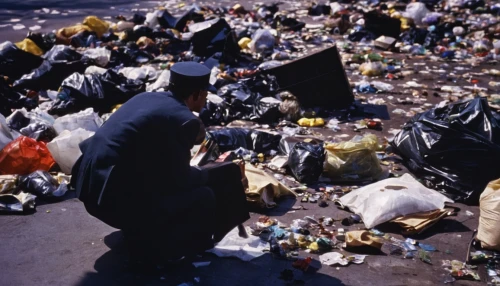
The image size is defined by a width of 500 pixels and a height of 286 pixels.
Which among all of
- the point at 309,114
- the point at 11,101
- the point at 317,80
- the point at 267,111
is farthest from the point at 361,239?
the point at 11,101

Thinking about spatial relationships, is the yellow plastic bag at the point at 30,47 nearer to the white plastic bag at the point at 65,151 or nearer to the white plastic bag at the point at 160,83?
the white plastic bag at the point at 160,83

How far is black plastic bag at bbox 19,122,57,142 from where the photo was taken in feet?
18.1

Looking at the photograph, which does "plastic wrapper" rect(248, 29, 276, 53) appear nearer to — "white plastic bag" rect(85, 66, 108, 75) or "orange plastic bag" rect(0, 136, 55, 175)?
"white plastic bag" rect(85, 66, 108, 75)

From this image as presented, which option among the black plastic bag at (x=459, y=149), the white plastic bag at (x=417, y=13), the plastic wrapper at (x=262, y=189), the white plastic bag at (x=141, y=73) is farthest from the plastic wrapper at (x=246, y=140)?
the white plastic bag at (x=417, y=13)

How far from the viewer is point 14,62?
24.8 ft

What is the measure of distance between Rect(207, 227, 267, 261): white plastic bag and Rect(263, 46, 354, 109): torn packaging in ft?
10.4

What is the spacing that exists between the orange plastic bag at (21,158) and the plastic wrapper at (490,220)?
351 centimetres

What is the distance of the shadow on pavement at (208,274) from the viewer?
11.1ft

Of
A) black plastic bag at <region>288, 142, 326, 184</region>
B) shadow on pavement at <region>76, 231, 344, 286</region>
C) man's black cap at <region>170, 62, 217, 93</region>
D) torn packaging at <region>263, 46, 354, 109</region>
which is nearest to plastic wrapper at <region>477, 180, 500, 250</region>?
shadow on pavement at <region>76, 231, 344, 286</region>

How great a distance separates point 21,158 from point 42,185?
0.46m

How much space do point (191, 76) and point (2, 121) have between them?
9.62ft

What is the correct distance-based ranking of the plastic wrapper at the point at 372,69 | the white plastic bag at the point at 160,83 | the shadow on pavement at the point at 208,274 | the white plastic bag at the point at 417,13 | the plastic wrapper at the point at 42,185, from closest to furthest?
the shadow on pavement at the point at 208,274
the plastic wrapper at the point at 42,185
the white plastic bag at the point at 160,83
the plastic wrapper at the point at 372,69
the white plastic bag at the point at 417,13

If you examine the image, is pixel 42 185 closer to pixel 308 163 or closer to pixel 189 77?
pixel 189 77

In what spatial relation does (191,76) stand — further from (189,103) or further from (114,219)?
(114,219)
